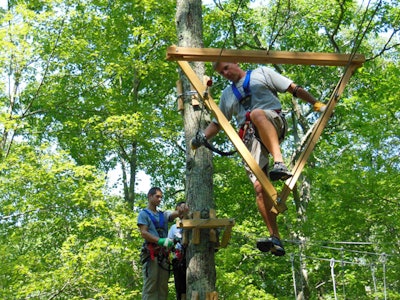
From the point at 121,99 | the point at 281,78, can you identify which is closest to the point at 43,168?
the point at 121,99

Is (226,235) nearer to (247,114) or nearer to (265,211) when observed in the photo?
(265,211)

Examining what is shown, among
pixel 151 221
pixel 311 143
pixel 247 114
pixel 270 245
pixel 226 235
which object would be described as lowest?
pixel 270 245

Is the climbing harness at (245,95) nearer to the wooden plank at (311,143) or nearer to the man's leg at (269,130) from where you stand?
the man's leg at (269,130)

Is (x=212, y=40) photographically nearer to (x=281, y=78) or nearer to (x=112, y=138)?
(x=112, y=138)

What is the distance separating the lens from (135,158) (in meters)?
14.6

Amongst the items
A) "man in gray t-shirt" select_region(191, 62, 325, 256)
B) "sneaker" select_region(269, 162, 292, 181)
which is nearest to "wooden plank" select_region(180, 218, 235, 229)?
"man in gray t-shirt" select_region(191, 62, 325, 256)

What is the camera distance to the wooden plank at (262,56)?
3.74m

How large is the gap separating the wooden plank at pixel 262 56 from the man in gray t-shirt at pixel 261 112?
113 millimetres

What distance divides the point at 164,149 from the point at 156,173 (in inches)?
27.7

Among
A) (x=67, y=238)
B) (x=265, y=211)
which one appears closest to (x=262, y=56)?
(x=265, y=211)

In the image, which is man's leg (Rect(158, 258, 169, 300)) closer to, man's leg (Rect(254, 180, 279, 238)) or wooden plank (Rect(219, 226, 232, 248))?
wooden plank (Rect(219, 226, 232, 248))

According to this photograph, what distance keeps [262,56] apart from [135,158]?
1101 cm

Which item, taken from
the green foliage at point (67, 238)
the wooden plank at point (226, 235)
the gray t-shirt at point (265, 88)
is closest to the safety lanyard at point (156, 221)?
the wooden plank at point (226, 235)

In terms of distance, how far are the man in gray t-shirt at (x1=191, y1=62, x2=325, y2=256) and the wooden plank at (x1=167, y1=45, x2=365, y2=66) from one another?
113 millimetres
